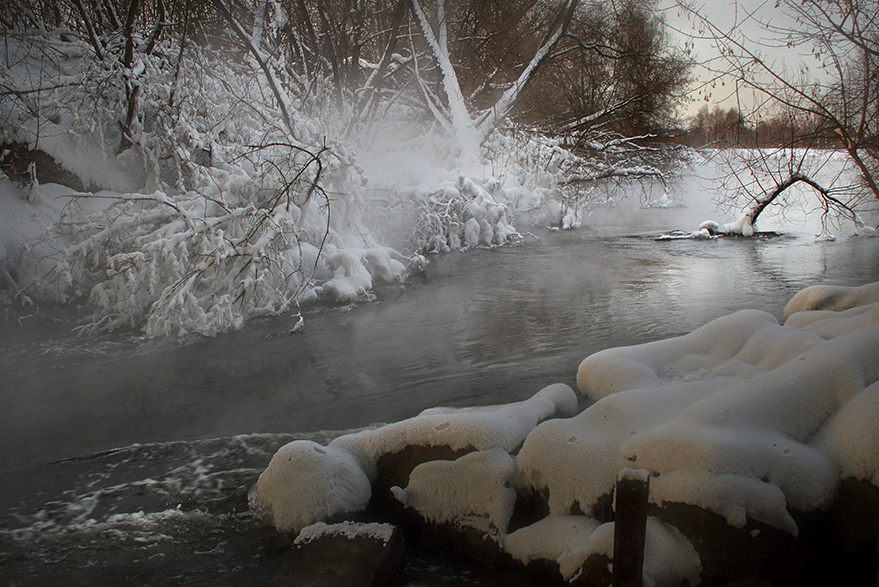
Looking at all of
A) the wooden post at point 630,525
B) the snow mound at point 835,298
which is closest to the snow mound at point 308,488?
the wooden post at point 630,525

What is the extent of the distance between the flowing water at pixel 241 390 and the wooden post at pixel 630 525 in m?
0.96

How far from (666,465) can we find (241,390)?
4515 millimetres

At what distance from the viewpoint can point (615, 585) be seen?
2.21 meters

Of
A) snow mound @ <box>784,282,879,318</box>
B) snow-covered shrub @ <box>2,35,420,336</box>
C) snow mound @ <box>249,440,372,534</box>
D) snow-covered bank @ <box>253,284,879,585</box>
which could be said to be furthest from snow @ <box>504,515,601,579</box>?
snow-covered shrub @ <box>2,35,420,336</box>

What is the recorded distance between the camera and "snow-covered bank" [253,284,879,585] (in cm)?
254

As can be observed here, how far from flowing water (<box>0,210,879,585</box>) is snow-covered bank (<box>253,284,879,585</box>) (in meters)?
0.38

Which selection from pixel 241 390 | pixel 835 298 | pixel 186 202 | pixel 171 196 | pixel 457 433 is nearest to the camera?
pixel 457 433

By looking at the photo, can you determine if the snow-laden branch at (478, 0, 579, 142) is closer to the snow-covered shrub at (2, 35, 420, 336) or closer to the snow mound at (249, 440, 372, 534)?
the snow-covered shrub at (2, 35, 420, 336)

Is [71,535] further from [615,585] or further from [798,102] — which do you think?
[798,102]

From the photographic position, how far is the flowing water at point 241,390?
3248mm

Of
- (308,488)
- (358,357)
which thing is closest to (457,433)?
(308,488)

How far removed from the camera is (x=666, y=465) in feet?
9.13

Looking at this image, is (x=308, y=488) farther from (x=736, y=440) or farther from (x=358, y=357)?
(x=358, y=357)

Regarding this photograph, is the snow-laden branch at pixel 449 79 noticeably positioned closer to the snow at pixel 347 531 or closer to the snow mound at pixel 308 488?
the snow mound at pixel 308 488
